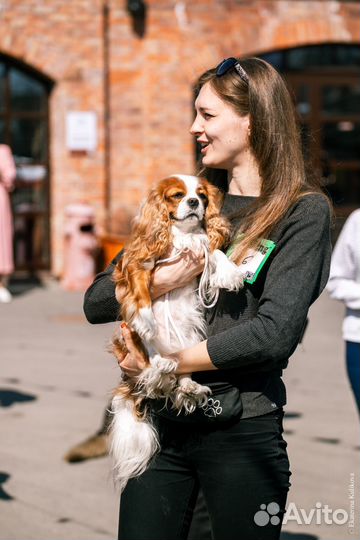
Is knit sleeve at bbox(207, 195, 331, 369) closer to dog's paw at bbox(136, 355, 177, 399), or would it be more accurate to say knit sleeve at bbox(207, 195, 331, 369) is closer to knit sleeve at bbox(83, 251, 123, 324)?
dog's paw at bbox(136, 355, 177, 399)

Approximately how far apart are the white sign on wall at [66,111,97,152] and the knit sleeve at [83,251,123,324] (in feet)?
37.4

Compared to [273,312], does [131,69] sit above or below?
above

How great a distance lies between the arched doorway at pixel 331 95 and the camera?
1520 cm

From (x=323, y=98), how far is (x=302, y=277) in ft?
43.3

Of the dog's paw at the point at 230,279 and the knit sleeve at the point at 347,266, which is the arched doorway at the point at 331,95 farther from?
the dog's paw at the point at 230,279

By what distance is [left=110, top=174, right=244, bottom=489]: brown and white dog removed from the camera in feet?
9.04

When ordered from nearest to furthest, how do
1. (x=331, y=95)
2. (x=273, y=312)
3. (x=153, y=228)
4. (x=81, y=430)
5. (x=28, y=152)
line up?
1. (x=273, y=312)
2. (x=153, y=228)
3. (x=81, y=430)
4. (x=28, y=152)
5. (x=331, y=95)

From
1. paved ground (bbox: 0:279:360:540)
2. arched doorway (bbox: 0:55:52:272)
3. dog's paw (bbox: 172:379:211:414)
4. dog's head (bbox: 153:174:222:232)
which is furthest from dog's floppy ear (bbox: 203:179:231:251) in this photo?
arched doorway (bbox: 0:55:52:272)

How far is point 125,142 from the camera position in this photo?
14422 millimetres

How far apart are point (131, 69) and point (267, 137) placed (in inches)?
468

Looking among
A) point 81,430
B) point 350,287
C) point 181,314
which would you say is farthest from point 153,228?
point 81,430

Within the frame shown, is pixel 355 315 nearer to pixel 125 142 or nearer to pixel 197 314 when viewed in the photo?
pixel 197 314

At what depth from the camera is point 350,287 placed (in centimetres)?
470

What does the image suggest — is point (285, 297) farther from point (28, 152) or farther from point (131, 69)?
point (28, 152)
